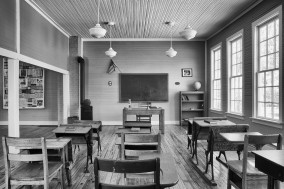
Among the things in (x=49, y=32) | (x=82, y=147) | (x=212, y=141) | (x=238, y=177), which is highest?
(x=49, y=32)

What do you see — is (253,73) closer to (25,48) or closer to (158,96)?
(158,96)

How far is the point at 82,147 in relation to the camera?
5.68 m

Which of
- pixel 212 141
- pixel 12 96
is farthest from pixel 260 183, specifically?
pixel 12 96

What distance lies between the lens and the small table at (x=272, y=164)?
1.65m

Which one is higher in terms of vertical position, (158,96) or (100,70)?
(100,70)

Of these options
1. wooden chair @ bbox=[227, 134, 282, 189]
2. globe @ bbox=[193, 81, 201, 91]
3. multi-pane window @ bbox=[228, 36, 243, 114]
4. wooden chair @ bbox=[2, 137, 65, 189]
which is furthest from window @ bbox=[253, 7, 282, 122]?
wooden chair @ bbox=[2, 137, 65, 189]

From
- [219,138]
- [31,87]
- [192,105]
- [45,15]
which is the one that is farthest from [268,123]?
[31,87]

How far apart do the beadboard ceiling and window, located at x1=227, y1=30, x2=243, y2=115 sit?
0.73 meters

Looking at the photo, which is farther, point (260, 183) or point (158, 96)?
point (158, 96)

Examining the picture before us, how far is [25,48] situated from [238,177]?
16.7 feet

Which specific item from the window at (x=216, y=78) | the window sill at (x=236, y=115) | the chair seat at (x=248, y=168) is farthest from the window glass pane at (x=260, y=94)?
the chair seat at (x=248, y=168)

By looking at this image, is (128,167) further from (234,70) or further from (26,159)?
(234,70)

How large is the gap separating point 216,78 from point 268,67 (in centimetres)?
345

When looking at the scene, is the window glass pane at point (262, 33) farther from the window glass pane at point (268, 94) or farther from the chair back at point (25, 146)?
the chair back at point (25, 146)
